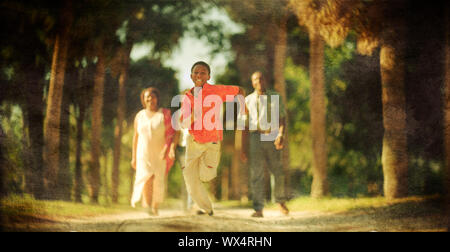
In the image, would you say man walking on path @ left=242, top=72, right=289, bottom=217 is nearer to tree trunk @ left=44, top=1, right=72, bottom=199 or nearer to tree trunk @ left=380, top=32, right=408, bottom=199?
tree trunk @ left=380, top=32, right=408, bottom=199

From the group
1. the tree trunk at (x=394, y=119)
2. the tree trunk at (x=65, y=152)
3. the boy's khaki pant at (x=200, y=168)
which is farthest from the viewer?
the tree trunk at (x=65, y=152)

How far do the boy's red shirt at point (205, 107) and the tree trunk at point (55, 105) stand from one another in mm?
1448

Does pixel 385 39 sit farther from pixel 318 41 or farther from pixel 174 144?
pixel 174 144

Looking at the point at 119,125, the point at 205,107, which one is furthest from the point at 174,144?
the point at 119,125

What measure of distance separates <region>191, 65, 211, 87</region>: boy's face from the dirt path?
1.37m

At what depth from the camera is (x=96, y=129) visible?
4492mm

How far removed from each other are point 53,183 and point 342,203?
3.19 metres

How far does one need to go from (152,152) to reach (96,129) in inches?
27.5

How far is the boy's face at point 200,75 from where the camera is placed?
437 centimetres

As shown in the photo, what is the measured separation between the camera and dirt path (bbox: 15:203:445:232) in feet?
14.0

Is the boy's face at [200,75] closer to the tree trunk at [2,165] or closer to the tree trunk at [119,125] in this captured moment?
the tree trunk at [119,125]

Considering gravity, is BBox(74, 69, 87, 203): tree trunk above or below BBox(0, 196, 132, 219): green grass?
above

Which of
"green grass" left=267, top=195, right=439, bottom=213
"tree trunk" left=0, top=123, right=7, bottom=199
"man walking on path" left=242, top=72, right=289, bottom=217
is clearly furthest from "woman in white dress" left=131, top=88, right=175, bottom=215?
"tree trunk" left=0, top=123, right=7, bottom=199

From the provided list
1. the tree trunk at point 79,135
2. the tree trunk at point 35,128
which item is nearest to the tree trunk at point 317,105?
the tree trunk at point 79,135
